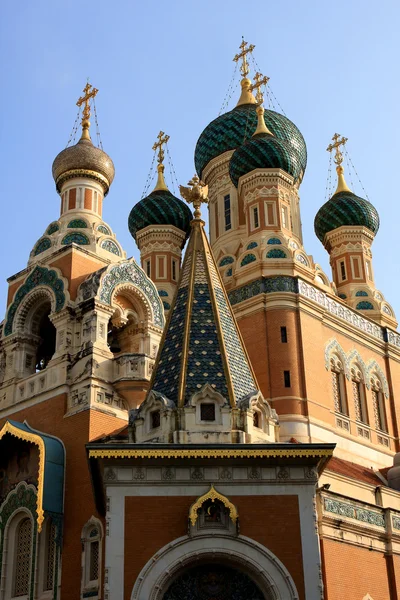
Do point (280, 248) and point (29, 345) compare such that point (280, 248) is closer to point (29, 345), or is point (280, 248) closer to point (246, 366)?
point (29, 345)

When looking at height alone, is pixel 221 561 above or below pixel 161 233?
below

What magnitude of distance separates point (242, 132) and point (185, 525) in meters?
16.0

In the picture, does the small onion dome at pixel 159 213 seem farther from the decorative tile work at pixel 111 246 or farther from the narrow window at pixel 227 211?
the decorative tile work at pixel 111 246

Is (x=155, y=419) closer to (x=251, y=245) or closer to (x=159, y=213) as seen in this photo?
(x=251, y=245)

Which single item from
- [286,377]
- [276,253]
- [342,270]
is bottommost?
[286,377]

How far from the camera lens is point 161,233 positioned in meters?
24.8

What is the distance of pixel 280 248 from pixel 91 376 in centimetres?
675

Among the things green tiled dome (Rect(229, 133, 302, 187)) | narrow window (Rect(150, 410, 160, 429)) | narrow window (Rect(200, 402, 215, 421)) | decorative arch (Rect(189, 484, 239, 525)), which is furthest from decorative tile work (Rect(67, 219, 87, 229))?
decorative arch (Rect(189, 484, 239, 525))

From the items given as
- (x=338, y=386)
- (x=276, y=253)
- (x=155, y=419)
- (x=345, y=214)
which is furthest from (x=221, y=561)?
(x=345, y=214)

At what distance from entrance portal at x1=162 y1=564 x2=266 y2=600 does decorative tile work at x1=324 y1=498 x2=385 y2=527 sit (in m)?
3.31

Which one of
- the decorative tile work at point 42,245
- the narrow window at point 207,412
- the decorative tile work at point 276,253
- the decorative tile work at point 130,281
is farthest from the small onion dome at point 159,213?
the narrow window at point 207,412

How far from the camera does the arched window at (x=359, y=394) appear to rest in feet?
65.9

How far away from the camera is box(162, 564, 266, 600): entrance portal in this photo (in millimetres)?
10484

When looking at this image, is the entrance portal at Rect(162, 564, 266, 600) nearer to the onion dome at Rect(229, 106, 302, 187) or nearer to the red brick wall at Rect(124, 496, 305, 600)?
the red brick wall at Rect(124, 496, 305, 600)
